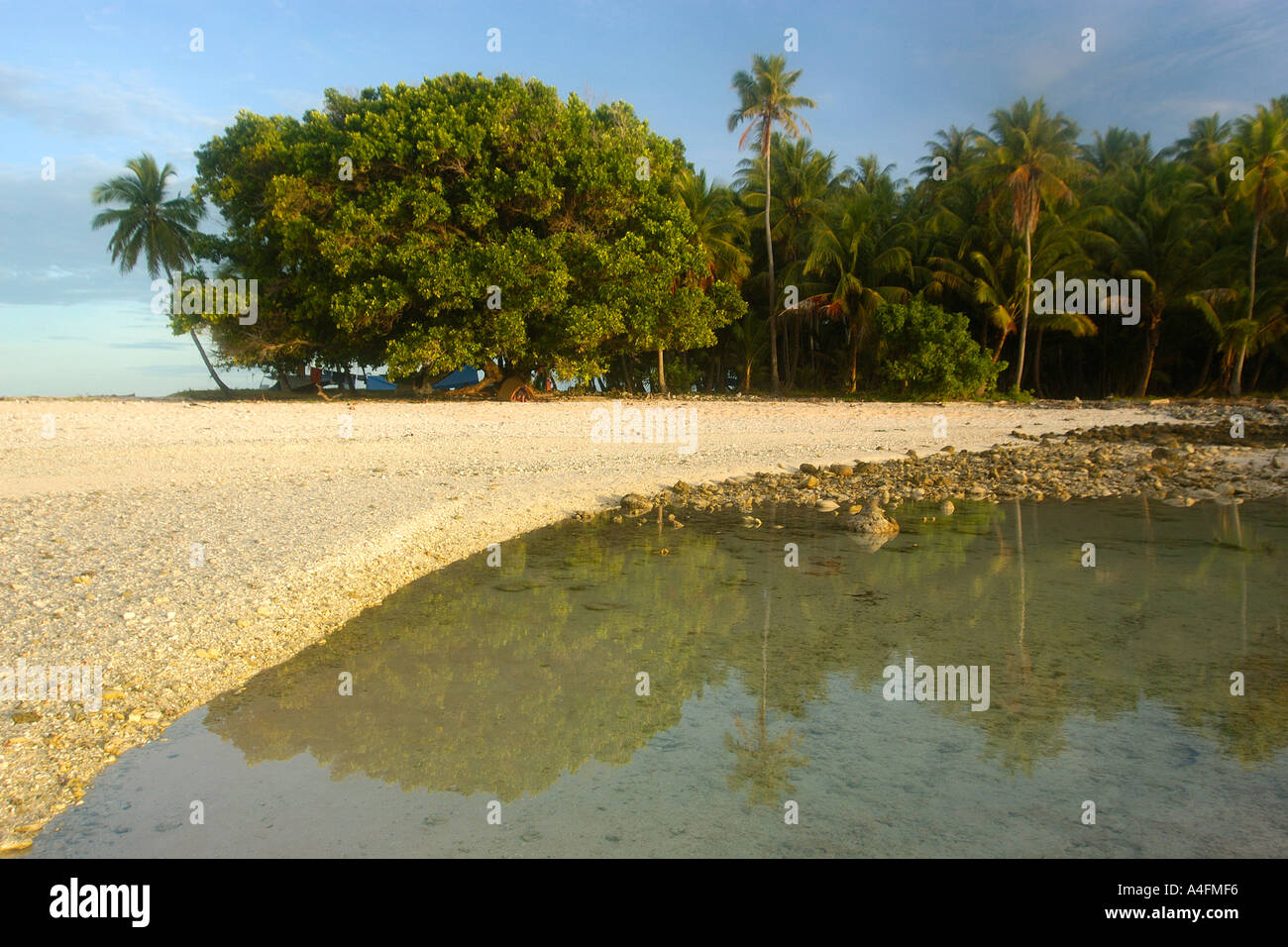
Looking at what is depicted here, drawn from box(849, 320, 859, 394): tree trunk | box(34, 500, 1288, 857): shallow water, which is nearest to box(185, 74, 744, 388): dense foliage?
box(849, 320, 859, 394): tree trunk

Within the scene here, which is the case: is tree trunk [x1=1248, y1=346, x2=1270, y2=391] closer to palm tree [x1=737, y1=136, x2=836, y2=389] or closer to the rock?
palm tree [x1=737, y1=136, x2=836, y2=389]

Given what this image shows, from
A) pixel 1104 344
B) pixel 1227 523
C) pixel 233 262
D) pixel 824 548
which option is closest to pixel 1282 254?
pixel 1104 344

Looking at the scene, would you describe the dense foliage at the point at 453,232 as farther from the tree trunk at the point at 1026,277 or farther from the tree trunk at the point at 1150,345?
the tree trunk at the point at 1150,345

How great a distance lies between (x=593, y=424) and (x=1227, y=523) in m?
11.9

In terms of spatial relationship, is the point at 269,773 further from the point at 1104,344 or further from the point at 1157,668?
the point at 1104,344

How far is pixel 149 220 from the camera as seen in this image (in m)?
35.1

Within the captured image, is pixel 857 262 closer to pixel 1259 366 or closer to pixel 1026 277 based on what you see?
pixel 1026 277

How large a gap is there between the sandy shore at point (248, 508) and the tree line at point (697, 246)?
4069 millimetres

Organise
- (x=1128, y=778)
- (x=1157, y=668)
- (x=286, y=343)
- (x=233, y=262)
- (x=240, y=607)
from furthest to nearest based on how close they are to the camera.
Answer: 1. (x=233, y=262)
2. (x=286, y=343)
3. (x=240, y=607)
4. (x=1157, y=668)
5. (x=1128, y=778)

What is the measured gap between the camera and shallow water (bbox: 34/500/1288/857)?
3.76 m

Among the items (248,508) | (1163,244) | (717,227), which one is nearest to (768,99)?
(717,227)

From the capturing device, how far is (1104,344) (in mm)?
35219

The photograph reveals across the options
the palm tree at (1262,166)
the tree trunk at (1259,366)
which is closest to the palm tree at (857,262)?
the palm tree at (1262,166)

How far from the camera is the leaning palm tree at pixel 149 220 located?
113 feet
